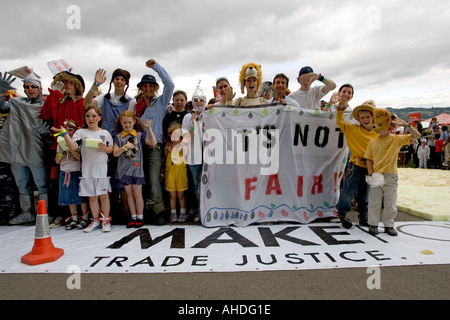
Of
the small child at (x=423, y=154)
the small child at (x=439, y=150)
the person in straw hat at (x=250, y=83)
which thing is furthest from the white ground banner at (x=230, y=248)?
the small child at (x=423, y=154)

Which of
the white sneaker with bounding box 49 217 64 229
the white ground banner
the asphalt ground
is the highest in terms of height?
the white sneaker with bounding box 49 217 64 229

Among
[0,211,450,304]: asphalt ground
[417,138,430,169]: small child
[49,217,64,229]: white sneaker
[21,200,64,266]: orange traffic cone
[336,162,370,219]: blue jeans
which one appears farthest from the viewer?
[417,138,430,169]: small child

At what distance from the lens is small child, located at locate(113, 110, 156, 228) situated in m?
4.32

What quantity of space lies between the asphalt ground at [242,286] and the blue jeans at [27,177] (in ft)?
7.11

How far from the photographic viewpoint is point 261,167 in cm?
466

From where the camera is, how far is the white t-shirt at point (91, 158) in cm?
421

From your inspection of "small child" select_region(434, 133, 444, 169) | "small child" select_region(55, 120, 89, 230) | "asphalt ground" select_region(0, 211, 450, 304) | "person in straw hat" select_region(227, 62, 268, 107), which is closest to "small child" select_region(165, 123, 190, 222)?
"person in straw hat" select_region(227, 62, 268, 107)

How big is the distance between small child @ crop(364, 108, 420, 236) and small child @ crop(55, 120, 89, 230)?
13.9 ft

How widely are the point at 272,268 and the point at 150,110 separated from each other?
300cm

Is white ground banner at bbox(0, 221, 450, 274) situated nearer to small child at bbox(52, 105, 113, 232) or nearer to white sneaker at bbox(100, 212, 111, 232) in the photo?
white sneaker at bbox(100, 212, 111, 232)

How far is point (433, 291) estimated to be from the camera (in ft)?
8.18

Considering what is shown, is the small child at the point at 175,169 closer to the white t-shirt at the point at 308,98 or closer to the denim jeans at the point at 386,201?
the white t-shirt at the point at 308,98
